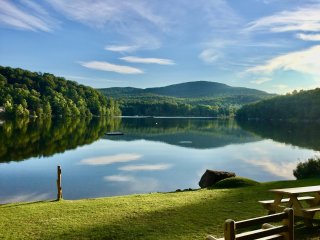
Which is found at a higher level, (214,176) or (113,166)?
(214,176)

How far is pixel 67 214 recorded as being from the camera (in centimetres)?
1502

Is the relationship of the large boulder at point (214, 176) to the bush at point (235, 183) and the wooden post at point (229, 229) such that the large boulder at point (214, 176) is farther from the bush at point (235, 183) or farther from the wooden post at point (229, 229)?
the wooden post at point (229, 229)

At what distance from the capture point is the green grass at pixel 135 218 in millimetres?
12141

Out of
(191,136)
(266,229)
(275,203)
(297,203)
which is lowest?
(191,136)

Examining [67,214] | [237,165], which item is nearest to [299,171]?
[237,165]

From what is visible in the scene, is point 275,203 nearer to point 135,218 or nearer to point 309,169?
point 135,218

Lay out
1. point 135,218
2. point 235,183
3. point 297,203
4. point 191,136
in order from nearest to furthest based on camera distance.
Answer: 1. point 297,203
2. point 135,218
3. point 235,183
4. point 191,136

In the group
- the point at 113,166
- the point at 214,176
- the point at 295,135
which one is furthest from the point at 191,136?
the point at 214,176

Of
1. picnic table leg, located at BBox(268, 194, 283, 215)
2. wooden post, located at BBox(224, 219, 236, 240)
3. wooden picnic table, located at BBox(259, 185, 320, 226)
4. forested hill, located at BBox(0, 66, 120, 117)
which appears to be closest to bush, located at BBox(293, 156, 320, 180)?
wooden picnic table, located at BBox(259, 185, 320, 226)

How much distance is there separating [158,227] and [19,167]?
106 ft

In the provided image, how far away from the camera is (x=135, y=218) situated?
14.2 metres

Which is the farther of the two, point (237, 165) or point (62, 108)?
point (62, 108)

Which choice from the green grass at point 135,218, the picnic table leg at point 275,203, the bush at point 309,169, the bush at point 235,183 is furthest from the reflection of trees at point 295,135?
the picnic table leg at point 275,203

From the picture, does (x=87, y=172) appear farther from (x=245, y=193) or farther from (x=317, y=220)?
(x=317, y=220)
